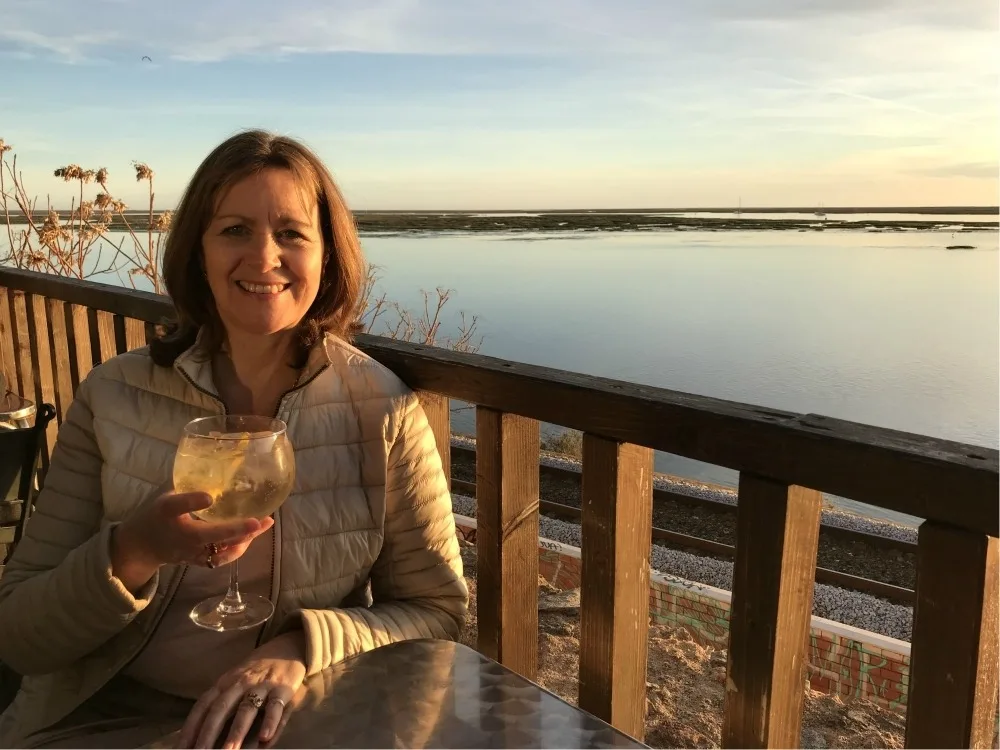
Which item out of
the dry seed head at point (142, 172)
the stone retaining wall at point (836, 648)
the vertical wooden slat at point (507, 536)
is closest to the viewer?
the vertical wooden slat at point (507, 536)

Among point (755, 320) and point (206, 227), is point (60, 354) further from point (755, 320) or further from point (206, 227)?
point (755, 320)

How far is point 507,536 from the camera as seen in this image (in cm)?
164

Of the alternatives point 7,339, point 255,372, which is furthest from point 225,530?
point 7,339

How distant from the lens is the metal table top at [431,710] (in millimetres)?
1108

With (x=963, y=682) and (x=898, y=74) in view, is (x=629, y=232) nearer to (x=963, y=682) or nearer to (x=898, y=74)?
(x=898, y=74)

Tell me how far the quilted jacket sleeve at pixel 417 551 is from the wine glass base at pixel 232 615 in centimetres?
21

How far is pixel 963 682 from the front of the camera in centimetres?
99

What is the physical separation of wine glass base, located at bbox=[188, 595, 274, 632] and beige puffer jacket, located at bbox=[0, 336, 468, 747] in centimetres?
6

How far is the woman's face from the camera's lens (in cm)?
150

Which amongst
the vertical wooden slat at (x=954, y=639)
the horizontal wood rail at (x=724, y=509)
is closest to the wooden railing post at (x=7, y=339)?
the vertical wooden slat at (x=954, y=639)

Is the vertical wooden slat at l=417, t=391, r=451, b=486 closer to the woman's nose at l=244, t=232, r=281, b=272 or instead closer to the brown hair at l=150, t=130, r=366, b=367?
the brown hair at l=150, t=130, r=366, b=367

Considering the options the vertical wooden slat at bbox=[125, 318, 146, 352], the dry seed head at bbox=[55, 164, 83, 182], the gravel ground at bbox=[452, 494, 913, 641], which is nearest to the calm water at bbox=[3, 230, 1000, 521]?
the vertical wooden slat at bbox=[125, 318, 146, 352]

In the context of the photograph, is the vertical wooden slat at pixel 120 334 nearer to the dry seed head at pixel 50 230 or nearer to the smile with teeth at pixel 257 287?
the smile with teeth at pixel 257 287

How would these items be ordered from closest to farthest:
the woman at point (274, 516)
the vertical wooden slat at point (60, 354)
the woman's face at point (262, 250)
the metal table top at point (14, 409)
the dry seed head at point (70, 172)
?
the woman at point (274, 516) < the woman's face at point (262, 250) < the metal table top at point (14, 409) < the vertical wooden slat at point (60, 354) < the dry seed head at point (70, 172)
